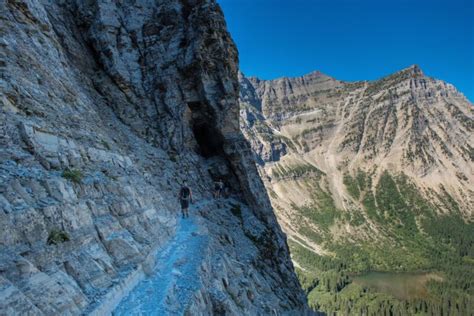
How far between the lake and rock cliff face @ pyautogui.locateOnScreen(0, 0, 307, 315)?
134 meters

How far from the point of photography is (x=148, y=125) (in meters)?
31.5

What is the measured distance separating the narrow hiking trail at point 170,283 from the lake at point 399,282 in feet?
483

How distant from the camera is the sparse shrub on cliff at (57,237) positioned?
8.40m

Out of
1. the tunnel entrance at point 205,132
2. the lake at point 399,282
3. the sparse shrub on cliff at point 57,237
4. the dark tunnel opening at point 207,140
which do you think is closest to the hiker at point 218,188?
the tunnel entrance at point 205,132

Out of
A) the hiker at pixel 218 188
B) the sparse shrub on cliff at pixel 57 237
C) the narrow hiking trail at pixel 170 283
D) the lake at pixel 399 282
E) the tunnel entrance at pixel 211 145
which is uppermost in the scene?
the tunnel entrance at pixel 211 145

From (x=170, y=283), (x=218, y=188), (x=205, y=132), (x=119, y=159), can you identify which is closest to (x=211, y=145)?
(x=205, y=132)

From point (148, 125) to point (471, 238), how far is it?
242 m

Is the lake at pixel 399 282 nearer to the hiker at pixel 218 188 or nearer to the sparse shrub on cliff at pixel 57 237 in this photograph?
the hiker at pixel 218 188

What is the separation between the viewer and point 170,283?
1155 centimetres

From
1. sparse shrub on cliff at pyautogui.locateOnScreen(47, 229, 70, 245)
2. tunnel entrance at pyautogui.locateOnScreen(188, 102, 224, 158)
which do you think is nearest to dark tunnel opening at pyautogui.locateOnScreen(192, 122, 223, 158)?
tunnel entrance at pyautogui.locateOnScreen(188, 102, 224, 158)

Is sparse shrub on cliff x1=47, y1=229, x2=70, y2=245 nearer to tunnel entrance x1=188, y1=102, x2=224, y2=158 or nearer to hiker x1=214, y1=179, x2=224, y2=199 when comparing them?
hiker x1=214, y1=179, x2=224, y2=199

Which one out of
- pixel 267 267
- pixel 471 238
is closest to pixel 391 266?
pixel 471 238

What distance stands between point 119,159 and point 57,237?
1068 cm

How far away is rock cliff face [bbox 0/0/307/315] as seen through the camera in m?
8.45
